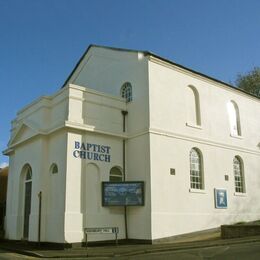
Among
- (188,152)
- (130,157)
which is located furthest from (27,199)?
(188,152)

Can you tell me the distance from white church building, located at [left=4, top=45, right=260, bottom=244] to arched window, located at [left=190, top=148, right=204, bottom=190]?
56 mm

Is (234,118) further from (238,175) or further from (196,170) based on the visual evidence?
(196,170)

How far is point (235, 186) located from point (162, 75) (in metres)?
8.28

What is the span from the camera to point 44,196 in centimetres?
1897

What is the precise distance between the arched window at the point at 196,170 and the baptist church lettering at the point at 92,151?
15.5 ft

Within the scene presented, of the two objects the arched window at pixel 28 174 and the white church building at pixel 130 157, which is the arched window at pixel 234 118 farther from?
the arched window at pixel 28 174

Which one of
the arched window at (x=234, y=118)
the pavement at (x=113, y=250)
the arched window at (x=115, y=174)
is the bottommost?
the pavement at (x=113, y=250)

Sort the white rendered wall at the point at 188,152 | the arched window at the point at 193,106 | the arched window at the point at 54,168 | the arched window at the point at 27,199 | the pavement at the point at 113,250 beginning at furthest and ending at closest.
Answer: the arched window at the point at 193,106 → the arched window at the point at 27,199 → the arched window at the point at 54,168 → the white rendered wall at the point at 188,152 → the pavement at the point at 113,250

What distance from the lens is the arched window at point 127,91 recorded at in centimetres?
2134

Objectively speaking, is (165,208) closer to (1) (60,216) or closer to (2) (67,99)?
(1) (60,216)

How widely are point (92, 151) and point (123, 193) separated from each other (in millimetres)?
2607

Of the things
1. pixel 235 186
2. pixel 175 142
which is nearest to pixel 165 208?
pixel 175 142

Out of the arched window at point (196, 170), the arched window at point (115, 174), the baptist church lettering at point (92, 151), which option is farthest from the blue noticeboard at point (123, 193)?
the arched window at point (196, 170)

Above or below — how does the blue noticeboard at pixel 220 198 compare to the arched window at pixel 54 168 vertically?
below
